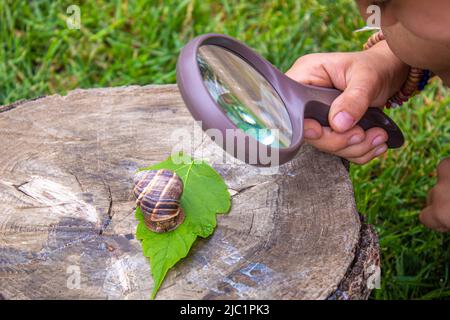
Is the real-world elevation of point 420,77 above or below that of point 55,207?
above

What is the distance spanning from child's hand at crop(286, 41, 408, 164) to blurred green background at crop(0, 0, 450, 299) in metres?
0.64

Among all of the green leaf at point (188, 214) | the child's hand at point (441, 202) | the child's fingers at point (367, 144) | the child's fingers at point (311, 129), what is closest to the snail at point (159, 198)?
the green leaf at point (188, 214)

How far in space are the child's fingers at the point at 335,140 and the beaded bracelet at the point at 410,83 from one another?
33cm

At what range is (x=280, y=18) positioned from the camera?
3.11m

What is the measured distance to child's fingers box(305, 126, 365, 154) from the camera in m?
1.59

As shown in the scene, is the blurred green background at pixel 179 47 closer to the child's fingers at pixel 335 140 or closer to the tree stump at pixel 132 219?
the child's fingers at pixel 335 140

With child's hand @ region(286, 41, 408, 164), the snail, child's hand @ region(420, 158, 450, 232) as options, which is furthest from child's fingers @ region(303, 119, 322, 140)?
child's hand @ region(420, 158, 450, 232)

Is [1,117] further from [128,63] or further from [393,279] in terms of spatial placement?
[393,279]

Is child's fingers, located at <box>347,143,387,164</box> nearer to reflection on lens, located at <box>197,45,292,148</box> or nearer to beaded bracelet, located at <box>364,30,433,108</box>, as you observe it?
beaded bracelet, located at <box>364,30,433,108</box>

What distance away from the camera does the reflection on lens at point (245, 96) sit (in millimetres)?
1290

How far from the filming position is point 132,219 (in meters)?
1.45

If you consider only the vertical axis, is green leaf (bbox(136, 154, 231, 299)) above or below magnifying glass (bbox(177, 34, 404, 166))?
below
